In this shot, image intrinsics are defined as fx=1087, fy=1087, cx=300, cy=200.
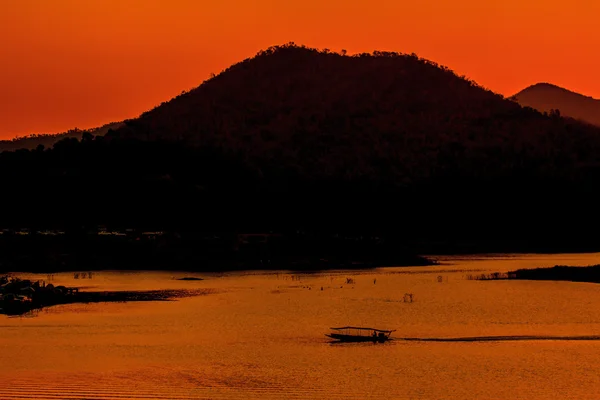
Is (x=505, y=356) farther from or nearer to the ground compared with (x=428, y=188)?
nearer to the ground

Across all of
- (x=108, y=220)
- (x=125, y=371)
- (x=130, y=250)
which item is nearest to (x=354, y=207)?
(x=108, y=220)

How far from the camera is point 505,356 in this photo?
178 feet

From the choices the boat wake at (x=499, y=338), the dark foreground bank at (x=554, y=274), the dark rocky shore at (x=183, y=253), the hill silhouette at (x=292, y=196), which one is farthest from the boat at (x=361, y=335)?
the hill silhouette at (x=292, y=196)

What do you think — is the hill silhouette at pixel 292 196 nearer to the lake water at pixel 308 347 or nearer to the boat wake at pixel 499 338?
the lake water at pixel 308 347

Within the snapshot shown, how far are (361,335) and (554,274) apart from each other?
45457 millimetres

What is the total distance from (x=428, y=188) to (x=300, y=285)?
84106mm

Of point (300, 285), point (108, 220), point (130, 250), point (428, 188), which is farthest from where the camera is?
point (428, 188)

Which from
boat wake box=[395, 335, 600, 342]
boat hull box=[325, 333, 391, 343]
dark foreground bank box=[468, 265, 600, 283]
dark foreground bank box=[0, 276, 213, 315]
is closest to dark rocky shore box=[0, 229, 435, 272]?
dark foreground bank box=[468, 265, 600, 283]

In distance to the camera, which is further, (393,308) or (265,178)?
(265,178)

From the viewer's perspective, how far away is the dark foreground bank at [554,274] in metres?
98.6

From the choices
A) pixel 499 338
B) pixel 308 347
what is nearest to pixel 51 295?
pixel 308 347

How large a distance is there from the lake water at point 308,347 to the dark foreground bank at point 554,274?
358 centimetres

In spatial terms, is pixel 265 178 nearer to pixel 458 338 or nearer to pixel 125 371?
pixel 458 338

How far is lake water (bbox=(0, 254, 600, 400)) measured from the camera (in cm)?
4547
